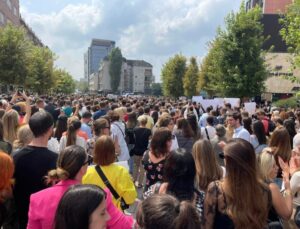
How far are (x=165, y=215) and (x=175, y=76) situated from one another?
54.9 meters

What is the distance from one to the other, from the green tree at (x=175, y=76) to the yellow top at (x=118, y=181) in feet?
173

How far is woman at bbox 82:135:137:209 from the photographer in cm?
380

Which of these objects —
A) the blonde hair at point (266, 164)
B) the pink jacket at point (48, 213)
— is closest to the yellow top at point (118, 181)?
the pink jacket at point (48, 213)

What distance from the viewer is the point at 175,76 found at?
185ft

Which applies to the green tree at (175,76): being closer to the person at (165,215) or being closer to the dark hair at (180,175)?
the dark hair at (180,175)

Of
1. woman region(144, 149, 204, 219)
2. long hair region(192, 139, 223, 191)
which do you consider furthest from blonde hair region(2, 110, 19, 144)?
woman region(144, 149, 204, 219)

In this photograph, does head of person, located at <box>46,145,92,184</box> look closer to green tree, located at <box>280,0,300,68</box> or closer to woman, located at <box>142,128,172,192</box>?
woman, located at <box>142,128,172,192</box>

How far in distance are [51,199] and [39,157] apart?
3.41ft

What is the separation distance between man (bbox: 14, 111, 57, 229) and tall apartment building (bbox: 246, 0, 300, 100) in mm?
36515

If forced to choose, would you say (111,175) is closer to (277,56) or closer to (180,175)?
(180,175)

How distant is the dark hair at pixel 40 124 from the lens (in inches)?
149

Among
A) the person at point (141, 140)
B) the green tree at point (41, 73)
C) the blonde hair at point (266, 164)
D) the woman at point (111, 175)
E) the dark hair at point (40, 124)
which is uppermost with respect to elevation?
the green tree at point (41, 73)

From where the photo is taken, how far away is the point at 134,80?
148000mm

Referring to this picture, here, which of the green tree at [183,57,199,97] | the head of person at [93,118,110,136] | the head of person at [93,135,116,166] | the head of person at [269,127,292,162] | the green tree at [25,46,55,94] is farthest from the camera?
the green tree at [183,57,199,97]
